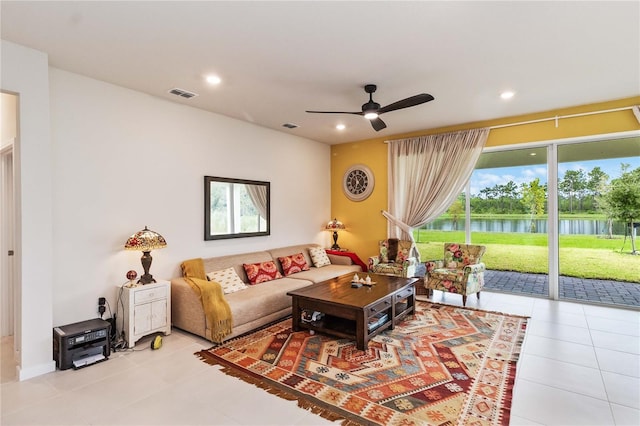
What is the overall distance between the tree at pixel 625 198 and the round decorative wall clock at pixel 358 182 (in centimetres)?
363

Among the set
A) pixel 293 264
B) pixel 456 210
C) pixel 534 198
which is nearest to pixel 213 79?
pixel 293 264

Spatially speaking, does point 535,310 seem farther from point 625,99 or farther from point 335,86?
point 335,86

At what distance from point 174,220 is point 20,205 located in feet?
5.14

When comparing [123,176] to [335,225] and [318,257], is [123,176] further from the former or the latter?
[335,225]

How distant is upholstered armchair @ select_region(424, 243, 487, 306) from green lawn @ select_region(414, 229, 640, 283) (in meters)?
0.46

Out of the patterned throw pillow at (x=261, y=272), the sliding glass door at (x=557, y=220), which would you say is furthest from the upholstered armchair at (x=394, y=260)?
the patterned throw pillow at (x=261, y=272)

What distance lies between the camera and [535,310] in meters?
4.43

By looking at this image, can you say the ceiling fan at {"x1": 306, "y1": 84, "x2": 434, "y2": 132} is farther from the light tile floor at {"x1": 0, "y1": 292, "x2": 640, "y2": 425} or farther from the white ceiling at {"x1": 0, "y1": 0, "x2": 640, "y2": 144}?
the light tile floor at {"x1": 0, "y1": 292, "x2": 640, "y2": 425}

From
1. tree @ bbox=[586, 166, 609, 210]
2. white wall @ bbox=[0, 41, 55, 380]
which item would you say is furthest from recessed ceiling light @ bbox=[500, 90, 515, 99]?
white wall @ bbox=[0, 41, 55, 380]

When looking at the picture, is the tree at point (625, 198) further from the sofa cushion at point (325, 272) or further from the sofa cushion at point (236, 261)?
the sofa cushion at point (236, 261)

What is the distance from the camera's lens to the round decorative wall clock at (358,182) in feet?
21.1

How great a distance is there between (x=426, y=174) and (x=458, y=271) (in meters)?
1.78

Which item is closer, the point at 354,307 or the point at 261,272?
the point at 354,307

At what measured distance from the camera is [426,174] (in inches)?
223
